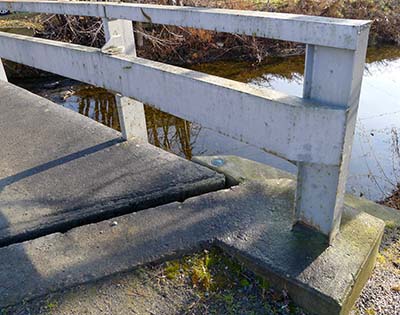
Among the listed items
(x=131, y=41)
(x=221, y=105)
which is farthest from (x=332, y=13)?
(x=221, y=105)

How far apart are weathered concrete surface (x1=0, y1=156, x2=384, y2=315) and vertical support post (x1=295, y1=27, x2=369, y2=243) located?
15 centimetres

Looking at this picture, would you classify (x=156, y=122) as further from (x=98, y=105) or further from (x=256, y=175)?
(x=256, y=175)

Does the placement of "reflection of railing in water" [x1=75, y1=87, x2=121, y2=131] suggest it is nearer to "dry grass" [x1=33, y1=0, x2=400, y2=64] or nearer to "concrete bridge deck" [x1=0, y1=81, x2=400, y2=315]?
"dry grass" [x1=33, y1=0, x2=400, y2=64]

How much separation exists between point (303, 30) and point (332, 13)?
1249 cm

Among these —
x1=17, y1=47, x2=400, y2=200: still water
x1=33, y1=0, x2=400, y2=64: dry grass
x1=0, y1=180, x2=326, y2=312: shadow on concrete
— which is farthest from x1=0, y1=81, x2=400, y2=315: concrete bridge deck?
x1=33, y1=0, x2=400, y2=64: dry grass

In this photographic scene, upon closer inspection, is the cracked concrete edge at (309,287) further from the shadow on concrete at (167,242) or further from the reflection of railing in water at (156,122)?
the reflection of railing in water at (156,122)

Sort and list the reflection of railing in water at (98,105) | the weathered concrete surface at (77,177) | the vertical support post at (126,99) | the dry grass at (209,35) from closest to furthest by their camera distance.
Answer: the weathered concrete surface at (77,177)
the vertical support post at (126,99)
the reflection of railing in water at (98,105)
the dry grass at (209,35)

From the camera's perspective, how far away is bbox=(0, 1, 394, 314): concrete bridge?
1.69 m

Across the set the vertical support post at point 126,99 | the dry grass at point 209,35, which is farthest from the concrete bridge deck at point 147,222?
Result: the dry grass at point 209,35

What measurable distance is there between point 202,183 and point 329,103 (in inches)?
46.5

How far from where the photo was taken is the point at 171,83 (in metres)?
2.23

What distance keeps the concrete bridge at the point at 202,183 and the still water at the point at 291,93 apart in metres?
2.76

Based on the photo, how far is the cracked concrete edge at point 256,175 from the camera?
8.63ft

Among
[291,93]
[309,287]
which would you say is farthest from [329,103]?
[291,93]
